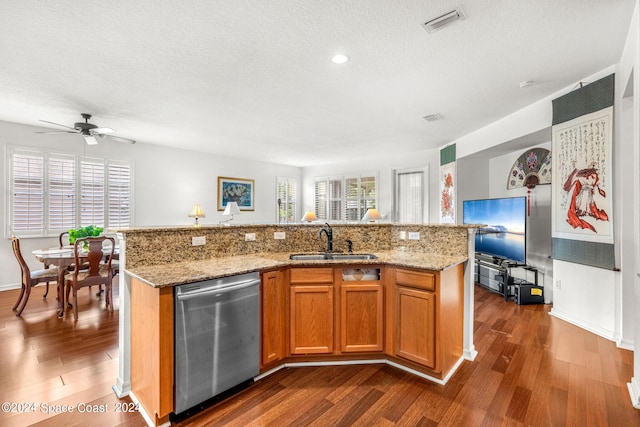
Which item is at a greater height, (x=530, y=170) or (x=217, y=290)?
(x=530, y=170)

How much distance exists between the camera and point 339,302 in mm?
2451

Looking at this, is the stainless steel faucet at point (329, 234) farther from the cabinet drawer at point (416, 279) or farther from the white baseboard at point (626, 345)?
the white baseboard at point (626, 345)

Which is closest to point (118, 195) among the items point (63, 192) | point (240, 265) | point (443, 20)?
point (63, 192)

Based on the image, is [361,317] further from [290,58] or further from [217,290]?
[290,58]

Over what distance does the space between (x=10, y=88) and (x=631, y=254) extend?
21.4 feet

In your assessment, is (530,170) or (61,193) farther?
(61,193)

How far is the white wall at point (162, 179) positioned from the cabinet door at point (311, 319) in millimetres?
4915

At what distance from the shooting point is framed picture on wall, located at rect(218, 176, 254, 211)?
7.20 meters

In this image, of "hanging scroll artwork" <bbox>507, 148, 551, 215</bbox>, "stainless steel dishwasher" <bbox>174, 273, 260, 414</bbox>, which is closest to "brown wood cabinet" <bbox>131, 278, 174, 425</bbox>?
"stainless steel dishwasher" <bbox>174, 273, 260, 414</bbox>

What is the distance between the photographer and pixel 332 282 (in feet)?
8.00

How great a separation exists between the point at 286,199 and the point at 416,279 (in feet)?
21.9

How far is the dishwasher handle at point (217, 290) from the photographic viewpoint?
1.79m

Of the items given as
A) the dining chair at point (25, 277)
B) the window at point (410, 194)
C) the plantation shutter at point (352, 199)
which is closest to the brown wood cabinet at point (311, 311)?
the dining chair at point (25, 277)

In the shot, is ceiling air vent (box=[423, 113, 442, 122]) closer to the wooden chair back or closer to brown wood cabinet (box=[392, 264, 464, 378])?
brown wood cabinet (box=[392, 264, 464, 378])
